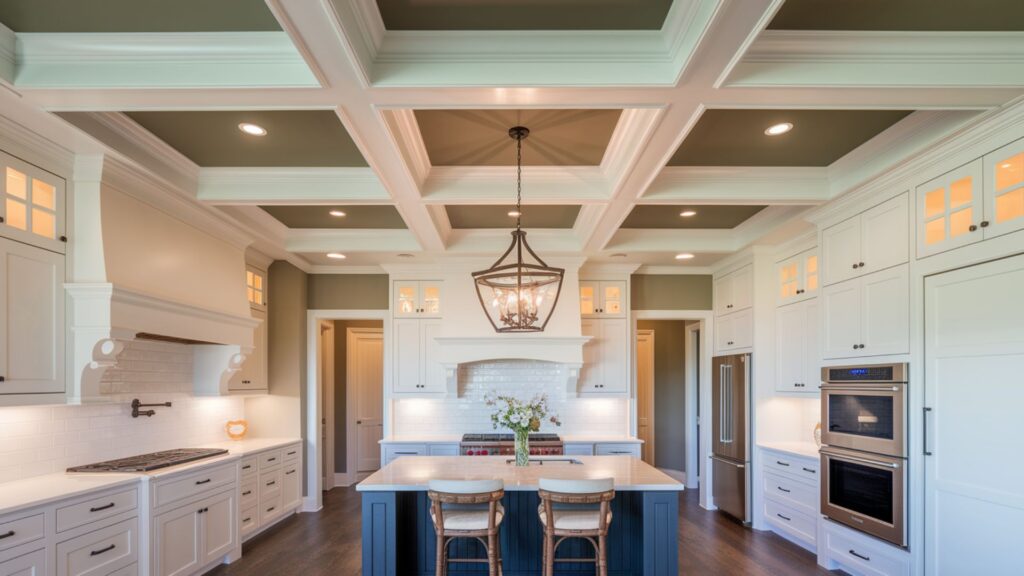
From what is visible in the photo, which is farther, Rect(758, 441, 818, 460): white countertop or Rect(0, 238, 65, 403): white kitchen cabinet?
Rect(758, 441, 818, 460): white countertop

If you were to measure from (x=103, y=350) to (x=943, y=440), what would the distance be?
5037 mm

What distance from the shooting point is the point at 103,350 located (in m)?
3.62

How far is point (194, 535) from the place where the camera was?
434cm

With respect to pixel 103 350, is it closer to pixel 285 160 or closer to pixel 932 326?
pixel 285 160

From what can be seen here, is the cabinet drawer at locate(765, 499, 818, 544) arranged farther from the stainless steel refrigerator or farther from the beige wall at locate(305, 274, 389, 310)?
the beige wall at locate(305, 274, 389, 310)

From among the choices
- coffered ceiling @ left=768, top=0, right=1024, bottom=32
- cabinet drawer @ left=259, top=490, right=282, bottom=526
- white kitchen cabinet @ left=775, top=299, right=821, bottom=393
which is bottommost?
cabinet drawer @ left=259, top=490, right=282, bottom=526

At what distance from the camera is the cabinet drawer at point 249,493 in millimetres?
5297

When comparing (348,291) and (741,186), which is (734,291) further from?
(348,291)

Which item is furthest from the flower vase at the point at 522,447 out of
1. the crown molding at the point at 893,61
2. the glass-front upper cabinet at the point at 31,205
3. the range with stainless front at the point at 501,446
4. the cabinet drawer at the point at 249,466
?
the glass-front upper cabinet at the point at 31,205

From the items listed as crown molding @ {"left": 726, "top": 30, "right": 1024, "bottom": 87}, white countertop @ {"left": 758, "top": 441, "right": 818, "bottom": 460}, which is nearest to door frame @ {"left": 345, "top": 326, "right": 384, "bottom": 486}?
white countertop @ {"left": 758, "top": 441, "right": 818, "bottom": 460}

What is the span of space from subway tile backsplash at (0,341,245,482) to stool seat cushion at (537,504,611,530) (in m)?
3.04

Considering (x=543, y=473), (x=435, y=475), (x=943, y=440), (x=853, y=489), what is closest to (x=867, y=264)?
(x=943, y=440)

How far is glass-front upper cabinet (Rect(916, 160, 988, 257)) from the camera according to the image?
3217 mm

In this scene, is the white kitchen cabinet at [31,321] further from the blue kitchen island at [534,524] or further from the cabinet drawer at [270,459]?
the cabinet drawer at [270,459]
